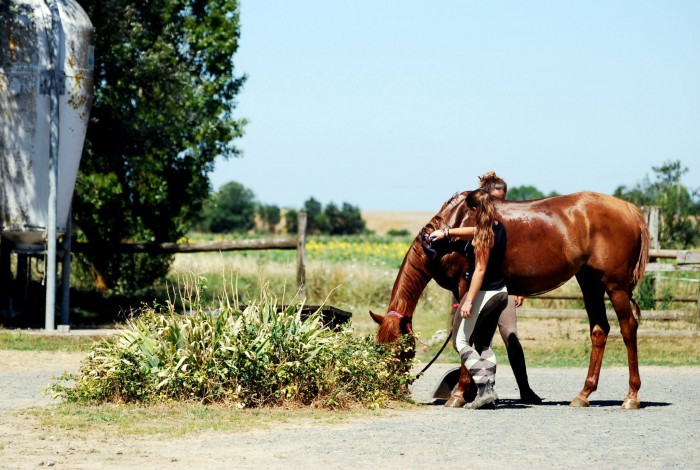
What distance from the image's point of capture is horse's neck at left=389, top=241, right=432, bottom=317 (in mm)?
10047

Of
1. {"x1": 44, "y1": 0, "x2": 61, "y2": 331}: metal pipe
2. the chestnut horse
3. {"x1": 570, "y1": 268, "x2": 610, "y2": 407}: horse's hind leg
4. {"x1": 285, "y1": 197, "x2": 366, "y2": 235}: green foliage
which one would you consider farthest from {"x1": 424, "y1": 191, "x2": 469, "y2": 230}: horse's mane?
{"x1": 285, "y1": 197, "x2": 366, "y2": 235}: green foliage

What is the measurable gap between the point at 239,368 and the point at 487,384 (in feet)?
7.59

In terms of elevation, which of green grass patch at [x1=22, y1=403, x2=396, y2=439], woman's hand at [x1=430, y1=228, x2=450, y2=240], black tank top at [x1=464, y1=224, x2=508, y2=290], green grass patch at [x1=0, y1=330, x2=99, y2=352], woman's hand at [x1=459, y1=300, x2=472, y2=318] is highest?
woman's hand at [x1=430, y1=228, x2=450, y2=240]

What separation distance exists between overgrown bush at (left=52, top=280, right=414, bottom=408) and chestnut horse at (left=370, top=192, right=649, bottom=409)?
2.97 feet

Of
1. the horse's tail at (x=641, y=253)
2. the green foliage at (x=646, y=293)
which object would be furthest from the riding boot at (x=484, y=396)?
the green foliage at (x=646, y=293)

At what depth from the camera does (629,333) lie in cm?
1070

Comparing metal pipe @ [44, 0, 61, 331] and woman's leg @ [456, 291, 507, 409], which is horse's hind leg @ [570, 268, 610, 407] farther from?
metal pipe @ [44, 0, 61, 331]

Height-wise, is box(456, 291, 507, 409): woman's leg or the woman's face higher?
the woman's face

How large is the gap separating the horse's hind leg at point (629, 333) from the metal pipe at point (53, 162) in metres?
9.59

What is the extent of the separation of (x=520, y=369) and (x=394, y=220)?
292 feet

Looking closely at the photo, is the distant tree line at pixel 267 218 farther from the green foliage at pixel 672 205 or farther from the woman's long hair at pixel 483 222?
the woman's long hair at pixel 483 222

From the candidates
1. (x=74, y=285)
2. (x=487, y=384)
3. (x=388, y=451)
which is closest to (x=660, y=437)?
(x=487, y=384)

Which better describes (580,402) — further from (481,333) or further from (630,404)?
(481,333)

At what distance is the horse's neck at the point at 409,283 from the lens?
10.0m
